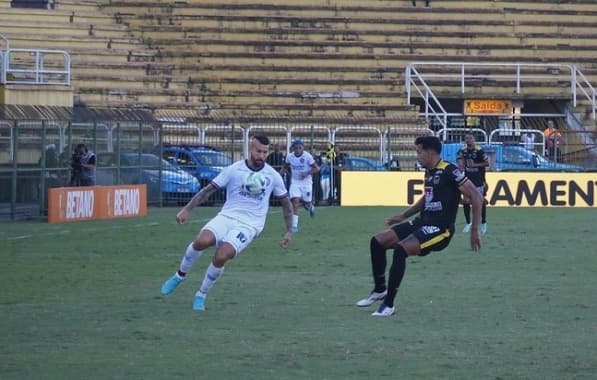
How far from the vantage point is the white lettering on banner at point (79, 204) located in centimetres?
2980

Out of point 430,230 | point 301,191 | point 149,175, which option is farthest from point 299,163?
point 430,230

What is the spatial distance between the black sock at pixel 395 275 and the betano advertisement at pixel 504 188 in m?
24.2

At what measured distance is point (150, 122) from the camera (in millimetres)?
35188

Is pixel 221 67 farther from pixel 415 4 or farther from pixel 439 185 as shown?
pixel 439 185

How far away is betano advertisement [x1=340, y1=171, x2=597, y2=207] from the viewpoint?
37.7 metres

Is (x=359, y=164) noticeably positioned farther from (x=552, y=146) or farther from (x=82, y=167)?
(x=82, y=167)

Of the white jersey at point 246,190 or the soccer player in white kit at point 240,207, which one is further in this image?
the white jersey at point 246,190

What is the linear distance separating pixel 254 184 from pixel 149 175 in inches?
848

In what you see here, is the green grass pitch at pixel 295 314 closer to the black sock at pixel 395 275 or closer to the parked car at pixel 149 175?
the black sock at pixel 395 275

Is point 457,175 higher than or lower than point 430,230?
higher

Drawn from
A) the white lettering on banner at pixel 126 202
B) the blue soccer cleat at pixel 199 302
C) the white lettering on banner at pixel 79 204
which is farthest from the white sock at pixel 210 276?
the white lettering on banner at pixel 126 202

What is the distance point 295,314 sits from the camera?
44.2 feet

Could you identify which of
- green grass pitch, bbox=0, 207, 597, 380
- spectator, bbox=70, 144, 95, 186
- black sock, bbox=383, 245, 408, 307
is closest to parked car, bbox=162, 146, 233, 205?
spectator, bbox=70, 144, 95, 186

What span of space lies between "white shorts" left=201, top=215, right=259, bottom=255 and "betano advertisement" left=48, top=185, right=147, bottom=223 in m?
15.5
